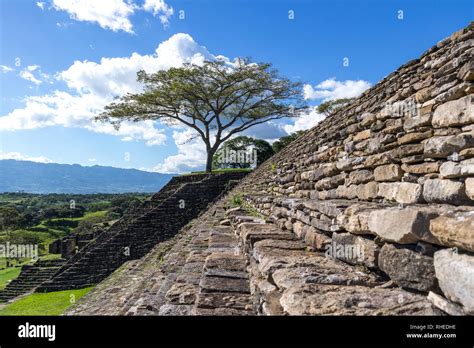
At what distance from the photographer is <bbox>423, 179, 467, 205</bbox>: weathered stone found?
1934 mm

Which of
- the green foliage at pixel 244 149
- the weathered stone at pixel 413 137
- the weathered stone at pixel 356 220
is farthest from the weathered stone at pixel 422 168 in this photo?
the green foliage at pixel 244 149

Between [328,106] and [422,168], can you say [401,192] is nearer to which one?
[422,168]

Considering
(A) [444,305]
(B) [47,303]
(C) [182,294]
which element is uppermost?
(A) [444,305]

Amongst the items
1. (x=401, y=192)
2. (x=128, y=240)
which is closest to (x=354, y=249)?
(x=401, y=192)

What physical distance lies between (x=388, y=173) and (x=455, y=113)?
29.7 inches

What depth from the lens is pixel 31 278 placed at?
846 inches

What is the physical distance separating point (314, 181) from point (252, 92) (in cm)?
2455

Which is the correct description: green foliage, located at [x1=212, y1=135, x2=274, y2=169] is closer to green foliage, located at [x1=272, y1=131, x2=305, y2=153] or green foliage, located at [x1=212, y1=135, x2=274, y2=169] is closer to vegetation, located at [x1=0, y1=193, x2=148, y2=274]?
green foliage, located at [x1=272, y1=131, x2=305, y2=153]

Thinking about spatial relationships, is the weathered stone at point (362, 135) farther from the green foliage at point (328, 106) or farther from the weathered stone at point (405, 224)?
the green foliage at point (328, 106)

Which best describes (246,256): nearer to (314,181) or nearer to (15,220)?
(314,181)

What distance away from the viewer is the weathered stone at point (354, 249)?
2225mm

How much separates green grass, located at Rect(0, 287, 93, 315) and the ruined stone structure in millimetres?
10347

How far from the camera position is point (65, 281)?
15.3m

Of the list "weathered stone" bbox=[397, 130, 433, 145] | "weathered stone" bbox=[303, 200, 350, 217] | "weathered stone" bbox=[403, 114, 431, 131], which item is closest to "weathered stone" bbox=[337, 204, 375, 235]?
"weathered stone" bbox=[303, 200, 350, 217]
